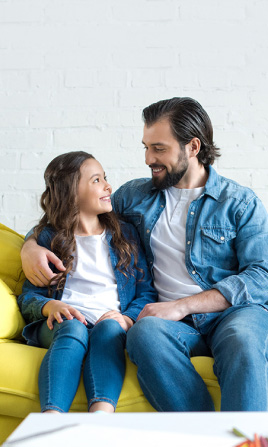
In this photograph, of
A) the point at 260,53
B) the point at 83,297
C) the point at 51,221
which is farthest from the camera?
the point at 260,53

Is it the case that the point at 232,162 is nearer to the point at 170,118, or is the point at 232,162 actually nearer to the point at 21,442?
the point at 170,118

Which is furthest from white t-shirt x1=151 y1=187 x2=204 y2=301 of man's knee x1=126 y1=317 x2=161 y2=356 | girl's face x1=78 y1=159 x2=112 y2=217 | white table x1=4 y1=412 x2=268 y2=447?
white table x1=4 y1=412 x2=268 y2=447

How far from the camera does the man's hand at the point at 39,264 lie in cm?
182

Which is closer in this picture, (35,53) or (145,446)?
(145,446)

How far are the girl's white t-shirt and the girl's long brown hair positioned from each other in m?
0.04

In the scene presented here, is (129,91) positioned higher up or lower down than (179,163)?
higher up

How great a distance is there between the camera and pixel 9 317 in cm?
180

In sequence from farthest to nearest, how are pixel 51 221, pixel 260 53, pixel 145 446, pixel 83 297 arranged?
pixel 260 53
pixel 51 221
pixel 83 297
pixel 145 446

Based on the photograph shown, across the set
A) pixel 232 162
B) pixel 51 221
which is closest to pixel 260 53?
pixel 232 162

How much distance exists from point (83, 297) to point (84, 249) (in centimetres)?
20

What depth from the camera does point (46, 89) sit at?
2650 mm

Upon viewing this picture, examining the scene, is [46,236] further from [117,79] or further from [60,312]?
[117,79]

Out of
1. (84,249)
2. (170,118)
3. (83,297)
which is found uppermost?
(170,118)

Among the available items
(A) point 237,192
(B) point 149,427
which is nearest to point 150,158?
(A) point 237,192
